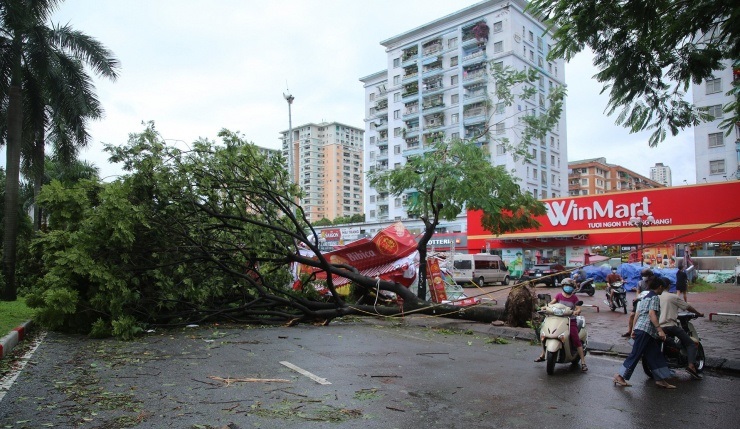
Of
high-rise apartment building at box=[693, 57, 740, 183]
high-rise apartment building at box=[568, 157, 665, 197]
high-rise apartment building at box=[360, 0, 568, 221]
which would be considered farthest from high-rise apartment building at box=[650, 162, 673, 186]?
high-rise apartment building at box=[693, 57, 740, 183]

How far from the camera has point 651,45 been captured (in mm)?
7559

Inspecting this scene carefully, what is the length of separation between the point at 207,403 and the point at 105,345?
16.9ft

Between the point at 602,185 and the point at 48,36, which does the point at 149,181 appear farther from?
the point at 602,185

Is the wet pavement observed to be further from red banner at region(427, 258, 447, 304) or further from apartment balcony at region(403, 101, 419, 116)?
apartment balcony at region(403, 101, 419, 116)

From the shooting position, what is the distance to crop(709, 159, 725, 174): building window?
1761 inches

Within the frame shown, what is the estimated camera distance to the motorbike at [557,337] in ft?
24.2

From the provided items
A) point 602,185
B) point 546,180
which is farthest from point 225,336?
point 602,185

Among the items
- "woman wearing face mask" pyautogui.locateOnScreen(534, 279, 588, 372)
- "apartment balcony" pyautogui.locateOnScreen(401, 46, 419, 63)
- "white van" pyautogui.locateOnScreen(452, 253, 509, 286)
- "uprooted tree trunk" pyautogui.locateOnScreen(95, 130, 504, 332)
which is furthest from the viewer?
"apartment balcony" pyautogui.locateOnScreen(401, 46, 419, 63)

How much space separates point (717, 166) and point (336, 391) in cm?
4990

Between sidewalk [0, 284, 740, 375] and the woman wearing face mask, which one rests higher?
the woman wearing face mask

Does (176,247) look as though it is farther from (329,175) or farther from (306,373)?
(329,175)

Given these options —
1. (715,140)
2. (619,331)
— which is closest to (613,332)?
(619,331)

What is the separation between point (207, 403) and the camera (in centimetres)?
553

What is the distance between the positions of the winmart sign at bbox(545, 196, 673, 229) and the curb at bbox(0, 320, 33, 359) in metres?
35.4
